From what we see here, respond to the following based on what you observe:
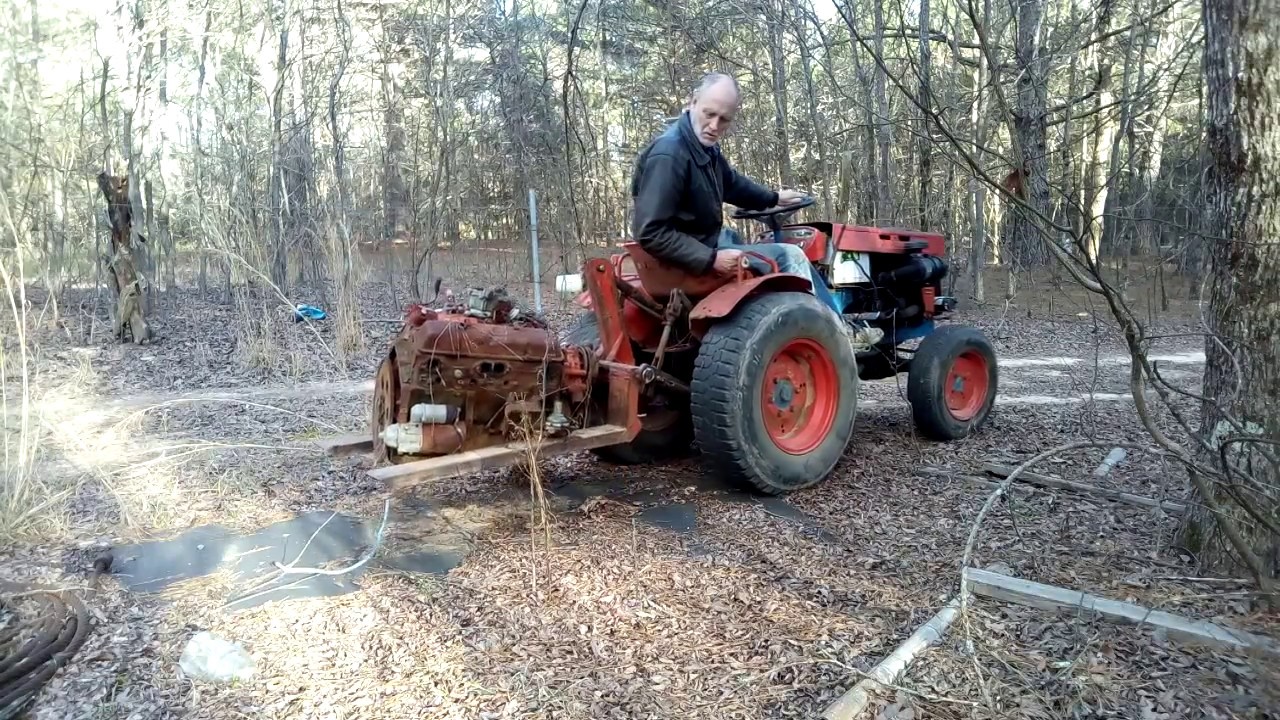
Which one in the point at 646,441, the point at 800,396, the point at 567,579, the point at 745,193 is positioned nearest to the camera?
the point at 567,579

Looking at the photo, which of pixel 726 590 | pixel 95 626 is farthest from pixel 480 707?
pixel 95 626

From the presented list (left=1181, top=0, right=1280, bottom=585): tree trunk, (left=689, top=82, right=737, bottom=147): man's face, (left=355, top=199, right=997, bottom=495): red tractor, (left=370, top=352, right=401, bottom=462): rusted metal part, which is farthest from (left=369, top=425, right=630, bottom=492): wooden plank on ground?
(left=1181, top=0, right=1280, bottom=585): tree trunk

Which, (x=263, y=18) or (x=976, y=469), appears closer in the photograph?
(x=976, y=469)

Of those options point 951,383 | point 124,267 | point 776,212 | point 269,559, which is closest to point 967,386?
point 951,383

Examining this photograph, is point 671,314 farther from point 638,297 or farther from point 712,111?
point 712,111

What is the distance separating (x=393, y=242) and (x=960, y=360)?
9758mm

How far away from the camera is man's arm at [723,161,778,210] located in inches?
173

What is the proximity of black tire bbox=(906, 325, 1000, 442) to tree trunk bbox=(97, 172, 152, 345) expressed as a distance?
25.4 ft

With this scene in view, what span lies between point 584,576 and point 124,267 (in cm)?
784

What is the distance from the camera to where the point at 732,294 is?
3.90m

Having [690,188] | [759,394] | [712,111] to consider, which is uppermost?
[712,111]

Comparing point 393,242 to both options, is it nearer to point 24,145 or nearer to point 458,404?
point 24,145

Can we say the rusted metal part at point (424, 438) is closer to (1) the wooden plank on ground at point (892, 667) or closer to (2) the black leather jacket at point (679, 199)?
(2) the black leather jacket at point (679, 199)

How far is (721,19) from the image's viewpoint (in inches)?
426
